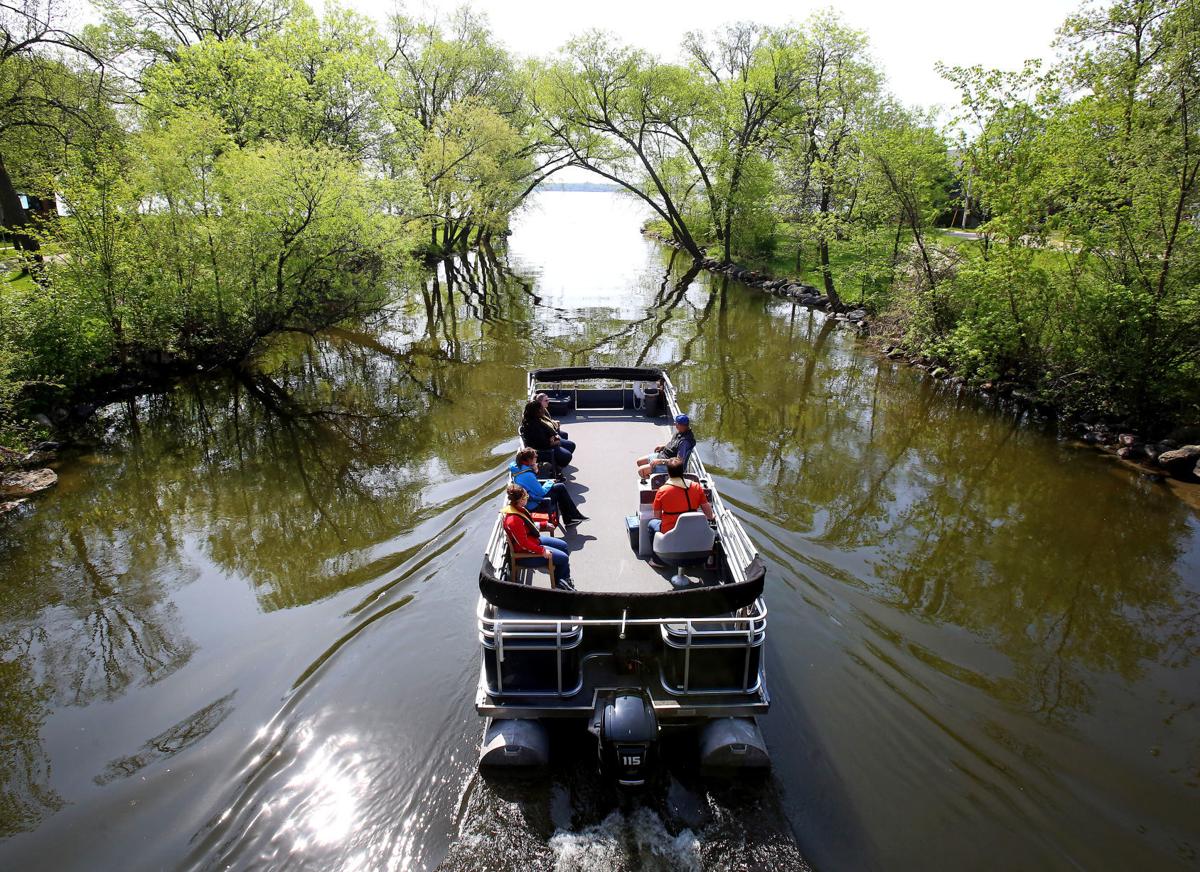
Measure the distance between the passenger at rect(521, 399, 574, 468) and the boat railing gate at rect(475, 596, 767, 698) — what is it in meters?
4.56

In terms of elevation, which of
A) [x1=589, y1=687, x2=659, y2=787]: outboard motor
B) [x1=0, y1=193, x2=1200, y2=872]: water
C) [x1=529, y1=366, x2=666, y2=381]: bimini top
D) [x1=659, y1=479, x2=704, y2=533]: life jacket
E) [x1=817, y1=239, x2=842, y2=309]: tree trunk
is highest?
[x1=817, y1=239, x2=842, y2=309]: tree trunk

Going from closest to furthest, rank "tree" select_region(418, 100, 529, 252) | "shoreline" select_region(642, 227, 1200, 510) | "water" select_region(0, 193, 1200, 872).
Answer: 1. "water" select_region(0, 193, 1200, 872)
2. "shoreline" select_region(642, 227, 1200, 510)
3. "tree" select_region(418, 100, 529, 252)

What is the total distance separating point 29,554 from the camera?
10.8 metres

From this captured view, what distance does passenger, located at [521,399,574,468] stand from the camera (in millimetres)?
10789

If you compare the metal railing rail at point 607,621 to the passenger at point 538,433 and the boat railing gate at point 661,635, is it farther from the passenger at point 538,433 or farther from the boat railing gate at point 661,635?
the passenger at point 538,433

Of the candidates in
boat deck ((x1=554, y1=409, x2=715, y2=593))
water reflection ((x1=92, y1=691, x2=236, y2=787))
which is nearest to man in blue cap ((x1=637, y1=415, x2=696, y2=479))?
boat deck ((x1=554, y1=409, x2=715, y2=593))

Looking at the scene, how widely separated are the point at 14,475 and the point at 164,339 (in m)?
7.37

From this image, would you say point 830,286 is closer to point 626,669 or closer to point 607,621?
point 626,669

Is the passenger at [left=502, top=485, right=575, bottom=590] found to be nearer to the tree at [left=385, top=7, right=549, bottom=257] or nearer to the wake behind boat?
the wake behind boat

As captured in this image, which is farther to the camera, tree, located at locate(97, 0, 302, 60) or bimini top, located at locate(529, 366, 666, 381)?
tree, located at locate(97, 0, 302, 60)

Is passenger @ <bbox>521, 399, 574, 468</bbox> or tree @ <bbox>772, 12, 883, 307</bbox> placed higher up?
tree @ <bbox>772, 12, 883, 307</bbox>

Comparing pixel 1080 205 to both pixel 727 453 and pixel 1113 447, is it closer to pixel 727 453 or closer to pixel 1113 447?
pixel 1113 447

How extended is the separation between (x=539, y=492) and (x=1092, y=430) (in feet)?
50.2

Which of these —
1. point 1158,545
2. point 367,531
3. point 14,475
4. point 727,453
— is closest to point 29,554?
point 14,475
